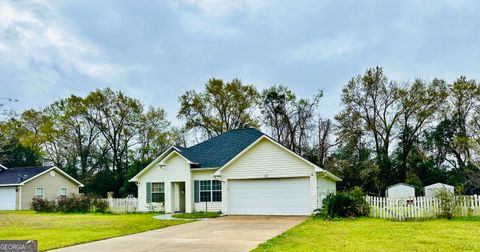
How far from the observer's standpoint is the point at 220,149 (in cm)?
2639

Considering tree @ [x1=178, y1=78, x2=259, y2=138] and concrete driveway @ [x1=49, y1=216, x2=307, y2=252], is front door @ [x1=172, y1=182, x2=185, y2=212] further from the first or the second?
tree @ [x1=178, y1=78, x2=259, y2=138]

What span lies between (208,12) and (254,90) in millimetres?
27606

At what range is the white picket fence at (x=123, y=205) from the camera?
2580 centimetres

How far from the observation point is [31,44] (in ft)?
65.5

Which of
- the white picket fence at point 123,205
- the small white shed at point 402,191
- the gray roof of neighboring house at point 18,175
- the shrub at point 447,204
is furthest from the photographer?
the small white shed at point 402,191

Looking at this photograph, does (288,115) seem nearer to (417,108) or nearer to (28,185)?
(417,108)

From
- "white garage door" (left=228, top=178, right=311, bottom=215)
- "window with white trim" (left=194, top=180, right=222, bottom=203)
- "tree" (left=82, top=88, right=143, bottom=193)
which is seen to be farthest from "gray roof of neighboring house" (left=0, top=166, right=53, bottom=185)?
"white garage door" (left=228, top=178, right=311, bottom=215)

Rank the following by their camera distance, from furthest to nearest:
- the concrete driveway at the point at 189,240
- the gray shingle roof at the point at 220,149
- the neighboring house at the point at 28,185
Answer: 1. the neighboring house at the point at 28,185
2. the gray shingle roof at the point at 220,149
3. the concrete driveway at the point at 189,240

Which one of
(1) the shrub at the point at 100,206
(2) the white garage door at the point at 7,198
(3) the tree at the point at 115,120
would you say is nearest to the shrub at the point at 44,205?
(1) the shrub at the point at 100,206

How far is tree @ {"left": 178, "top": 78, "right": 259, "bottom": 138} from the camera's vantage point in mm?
44594

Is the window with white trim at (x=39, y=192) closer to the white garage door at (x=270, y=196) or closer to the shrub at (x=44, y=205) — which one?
the shrub at (x=44, y=205)

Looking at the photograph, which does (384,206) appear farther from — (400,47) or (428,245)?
(400,47)

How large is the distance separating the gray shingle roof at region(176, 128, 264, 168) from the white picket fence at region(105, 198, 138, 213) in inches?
180

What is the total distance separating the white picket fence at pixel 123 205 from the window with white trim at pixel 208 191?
15.1 feet
